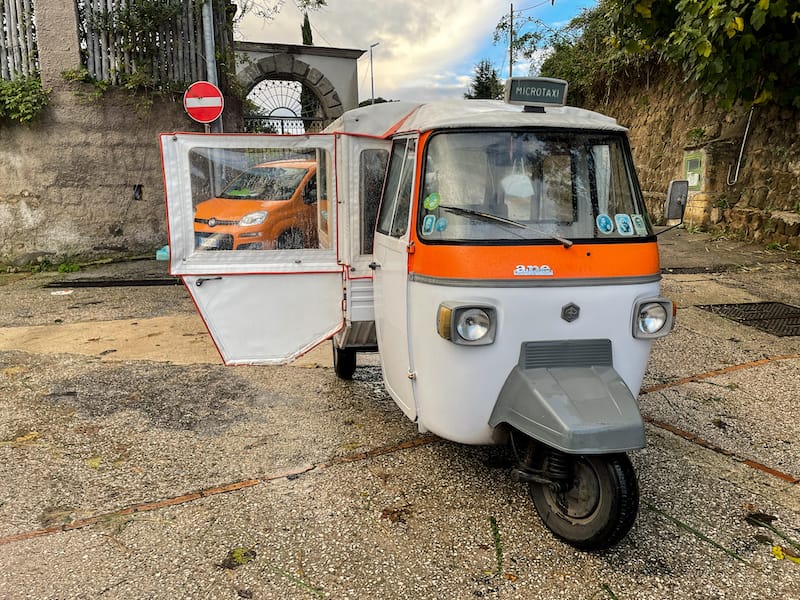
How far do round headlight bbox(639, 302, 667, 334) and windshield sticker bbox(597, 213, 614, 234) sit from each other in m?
0.45

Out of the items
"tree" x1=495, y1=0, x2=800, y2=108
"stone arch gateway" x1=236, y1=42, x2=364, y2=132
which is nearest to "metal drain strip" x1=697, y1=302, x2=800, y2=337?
"tree" x1=495, y1=0, x2=800, y2=108

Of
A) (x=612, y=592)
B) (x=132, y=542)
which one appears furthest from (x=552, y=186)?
(x=132, y=542)

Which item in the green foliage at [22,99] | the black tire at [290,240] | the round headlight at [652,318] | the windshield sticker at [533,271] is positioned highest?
the green foliage at [22,99]

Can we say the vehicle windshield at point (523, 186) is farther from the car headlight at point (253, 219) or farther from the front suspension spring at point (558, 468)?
the car headlight at point (253, 219)

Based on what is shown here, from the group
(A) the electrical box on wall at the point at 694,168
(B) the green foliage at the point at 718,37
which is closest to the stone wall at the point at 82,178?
(B) the green foliage at the point at 718,37

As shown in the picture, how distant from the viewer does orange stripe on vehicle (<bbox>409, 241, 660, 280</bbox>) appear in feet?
10.1

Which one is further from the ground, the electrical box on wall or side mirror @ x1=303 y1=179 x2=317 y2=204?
the electrical box on wall

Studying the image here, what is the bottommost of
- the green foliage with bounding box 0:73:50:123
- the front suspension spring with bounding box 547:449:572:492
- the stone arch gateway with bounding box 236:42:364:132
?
the front suspension spring with bounding box 547:449:572:492

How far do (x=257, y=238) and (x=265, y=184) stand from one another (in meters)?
0.37

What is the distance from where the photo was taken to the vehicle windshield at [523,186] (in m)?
3.28

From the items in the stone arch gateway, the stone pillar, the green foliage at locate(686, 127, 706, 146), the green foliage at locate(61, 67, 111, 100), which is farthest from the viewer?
the stone arch gateway

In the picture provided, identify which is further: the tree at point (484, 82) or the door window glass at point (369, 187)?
the tree at point (484, 82)

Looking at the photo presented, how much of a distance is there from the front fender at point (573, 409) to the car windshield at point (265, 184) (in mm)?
2074

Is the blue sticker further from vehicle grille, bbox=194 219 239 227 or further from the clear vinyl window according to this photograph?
vehicle grille, bbox=194 219 239 227
